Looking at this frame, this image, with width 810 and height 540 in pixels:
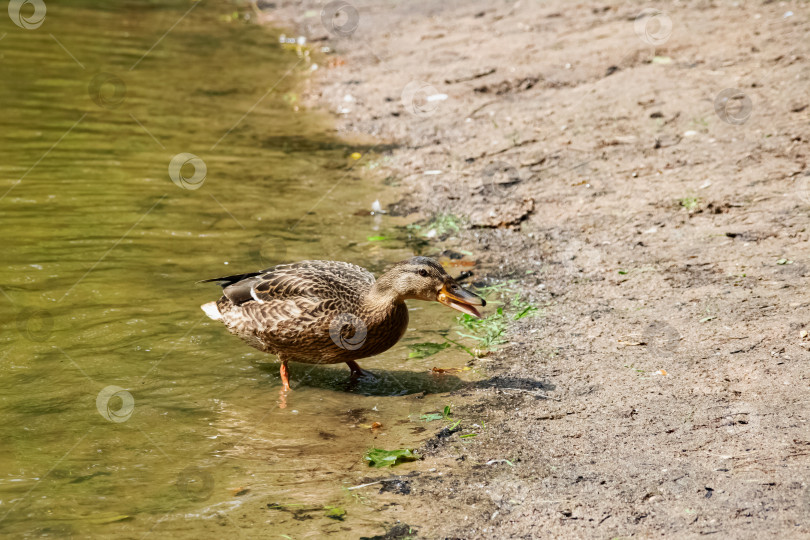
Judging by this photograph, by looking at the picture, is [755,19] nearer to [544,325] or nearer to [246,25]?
[544,325]

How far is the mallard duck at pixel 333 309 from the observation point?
578 centimetres

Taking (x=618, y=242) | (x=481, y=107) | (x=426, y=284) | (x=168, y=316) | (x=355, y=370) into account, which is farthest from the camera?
(x=481, y=107)

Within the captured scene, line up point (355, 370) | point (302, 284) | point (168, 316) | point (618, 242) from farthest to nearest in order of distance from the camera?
point (618, 242)
point (168, 316)
point (355, 370)
point (302, 284)

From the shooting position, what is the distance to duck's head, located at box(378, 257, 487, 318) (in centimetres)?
578

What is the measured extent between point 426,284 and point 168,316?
223cm

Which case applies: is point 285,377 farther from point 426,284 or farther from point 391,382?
point 426,284

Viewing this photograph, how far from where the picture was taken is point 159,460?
488 centimetres

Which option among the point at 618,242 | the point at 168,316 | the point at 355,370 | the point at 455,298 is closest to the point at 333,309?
the point at 355,370

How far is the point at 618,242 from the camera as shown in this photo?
7.43 metres

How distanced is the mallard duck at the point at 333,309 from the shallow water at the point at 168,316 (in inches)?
12.0

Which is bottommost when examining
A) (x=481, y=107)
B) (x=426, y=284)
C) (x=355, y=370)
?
(x=355, y=370)

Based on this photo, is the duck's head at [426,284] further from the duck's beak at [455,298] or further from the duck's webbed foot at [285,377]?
the duck's webbed foot at [285,377]

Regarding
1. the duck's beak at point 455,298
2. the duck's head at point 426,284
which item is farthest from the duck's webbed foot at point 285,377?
the duck's beak at point 455,298

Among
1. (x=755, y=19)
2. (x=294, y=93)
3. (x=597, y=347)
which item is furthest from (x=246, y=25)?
(x=597, y=347)
